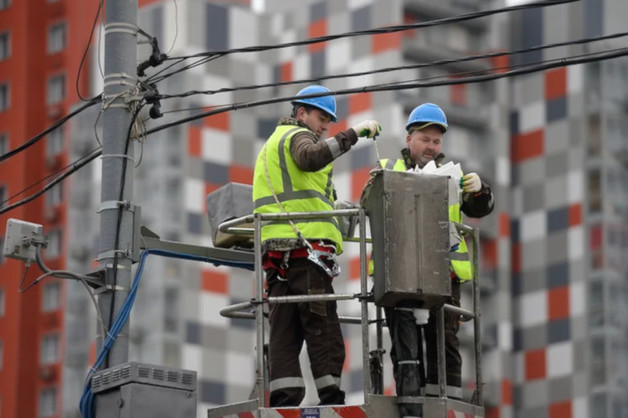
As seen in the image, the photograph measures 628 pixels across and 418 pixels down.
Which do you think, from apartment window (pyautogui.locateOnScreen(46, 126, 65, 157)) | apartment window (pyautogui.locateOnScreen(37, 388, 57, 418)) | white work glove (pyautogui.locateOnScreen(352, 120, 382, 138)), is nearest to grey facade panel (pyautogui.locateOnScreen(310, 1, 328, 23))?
apartment window (pyautogui.locateOnScreen(46, 126, 65, 157))

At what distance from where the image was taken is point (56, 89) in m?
83.7

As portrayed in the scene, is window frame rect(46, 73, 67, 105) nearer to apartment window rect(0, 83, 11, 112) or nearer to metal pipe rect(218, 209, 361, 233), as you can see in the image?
apartment window rect(0, 83, 11, 112)

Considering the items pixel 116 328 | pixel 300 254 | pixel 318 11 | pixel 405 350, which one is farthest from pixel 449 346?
pixel 318 11

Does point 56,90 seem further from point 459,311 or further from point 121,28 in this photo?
point 459,311

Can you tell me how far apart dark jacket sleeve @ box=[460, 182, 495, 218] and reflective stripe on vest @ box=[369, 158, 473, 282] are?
4.5 inches

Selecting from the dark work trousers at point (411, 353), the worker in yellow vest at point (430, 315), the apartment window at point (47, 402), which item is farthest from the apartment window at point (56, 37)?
the dark work trousers at point (411, 353)

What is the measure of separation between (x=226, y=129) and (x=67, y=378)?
43.1ft

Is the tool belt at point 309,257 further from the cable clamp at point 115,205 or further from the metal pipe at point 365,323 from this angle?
the cable clamp at point 115,205

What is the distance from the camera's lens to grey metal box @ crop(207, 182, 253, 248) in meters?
17.0

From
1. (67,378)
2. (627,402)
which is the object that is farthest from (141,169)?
(627,402)

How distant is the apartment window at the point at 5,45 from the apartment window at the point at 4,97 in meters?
1.39

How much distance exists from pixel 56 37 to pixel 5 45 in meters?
2.76

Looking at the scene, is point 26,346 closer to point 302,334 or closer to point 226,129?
point 226,129

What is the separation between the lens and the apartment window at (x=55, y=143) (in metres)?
83.4
